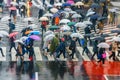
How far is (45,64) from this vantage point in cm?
2994

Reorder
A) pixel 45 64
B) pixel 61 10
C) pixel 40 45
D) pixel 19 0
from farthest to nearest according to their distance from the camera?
pixel 19 0 → pixel 61 10 → pixel 40 45 → pixel 45 64

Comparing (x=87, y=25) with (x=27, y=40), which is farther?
(x=87, y=25)

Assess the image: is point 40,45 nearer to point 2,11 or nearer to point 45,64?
point 45,64

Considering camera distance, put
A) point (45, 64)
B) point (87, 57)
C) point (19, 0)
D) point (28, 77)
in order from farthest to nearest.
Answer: point (19, 0)
point (87, 57)
point (45, 64)
point (28, 77)

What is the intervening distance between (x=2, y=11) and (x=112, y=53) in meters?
16.4

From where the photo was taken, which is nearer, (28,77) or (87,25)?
(28,77)

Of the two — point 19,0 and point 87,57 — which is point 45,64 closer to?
point 87,57

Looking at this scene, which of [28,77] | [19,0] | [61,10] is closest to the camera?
[28,77]

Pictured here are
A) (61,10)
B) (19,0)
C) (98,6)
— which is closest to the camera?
(61,10)

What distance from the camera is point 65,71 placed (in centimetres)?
2862

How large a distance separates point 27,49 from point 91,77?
4761 mm

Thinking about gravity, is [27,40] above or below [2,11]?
above

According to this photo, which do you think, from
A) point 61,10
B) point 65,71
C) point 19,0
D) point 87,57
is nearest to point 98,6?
point 61,10

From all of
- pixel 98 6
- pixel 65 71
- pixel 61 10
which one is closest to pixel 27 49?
pixel 65 71
